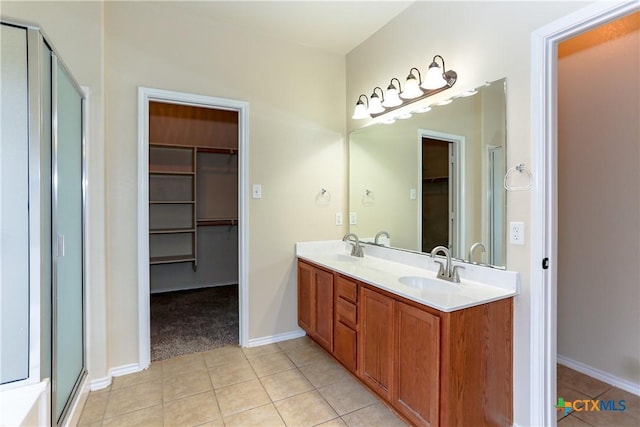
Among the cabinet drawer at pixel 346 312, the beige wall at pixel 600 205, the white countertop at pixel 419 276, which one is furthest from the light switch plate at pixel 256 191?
the beige wall at pixel 600 205

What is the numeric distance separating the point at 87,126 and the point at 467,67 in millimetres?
2440

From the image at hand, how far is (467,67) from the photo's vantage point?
1952 millimetres

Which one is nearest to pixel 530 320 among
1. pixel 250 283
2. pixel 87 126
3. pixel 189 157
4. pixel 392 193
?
pixel 392 193

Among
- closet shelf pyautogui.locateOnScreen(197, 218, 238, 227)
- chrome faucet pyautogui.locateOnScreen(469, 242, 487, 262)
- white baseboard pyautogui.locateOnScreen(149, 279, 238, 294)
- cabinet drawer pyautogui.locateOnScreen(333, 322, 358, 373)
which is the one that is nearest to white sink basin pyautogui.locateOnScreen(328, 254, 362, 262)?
cabinet drawer pyautogui.locateOnScreen(333, 322, 358, 373)

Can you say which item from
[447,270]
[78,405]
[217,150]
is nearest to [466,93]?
[447,270]

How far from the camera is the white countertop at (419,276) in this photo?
1588 millimetres

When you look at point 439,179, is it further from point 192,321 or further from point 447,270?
point 192,321

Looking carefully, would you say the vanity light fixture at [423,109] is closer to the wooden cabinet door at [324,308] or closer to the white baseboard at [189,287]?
the wooden cabinet door at [324,308]

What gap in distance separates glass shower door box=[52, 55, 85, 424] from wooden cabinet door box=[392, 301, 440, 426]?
168 centimetres

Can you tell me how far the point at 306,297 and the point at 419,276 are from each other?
3.46ft

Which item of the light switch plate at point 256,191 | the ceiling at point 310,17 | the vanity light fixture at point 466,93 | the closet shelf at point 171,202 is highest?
the ceiling at point 310,17

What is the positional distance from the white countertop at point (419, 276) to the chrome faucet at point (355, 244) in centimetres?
6

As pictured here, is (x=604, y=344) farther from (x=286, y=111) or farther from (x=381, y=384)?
(x=286, y=111)

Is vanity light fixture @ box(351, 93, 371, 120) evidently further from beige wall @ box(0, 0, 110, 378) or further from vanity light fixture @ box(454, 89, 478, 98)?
beige wall @ box(0, 0, 110, 378)
